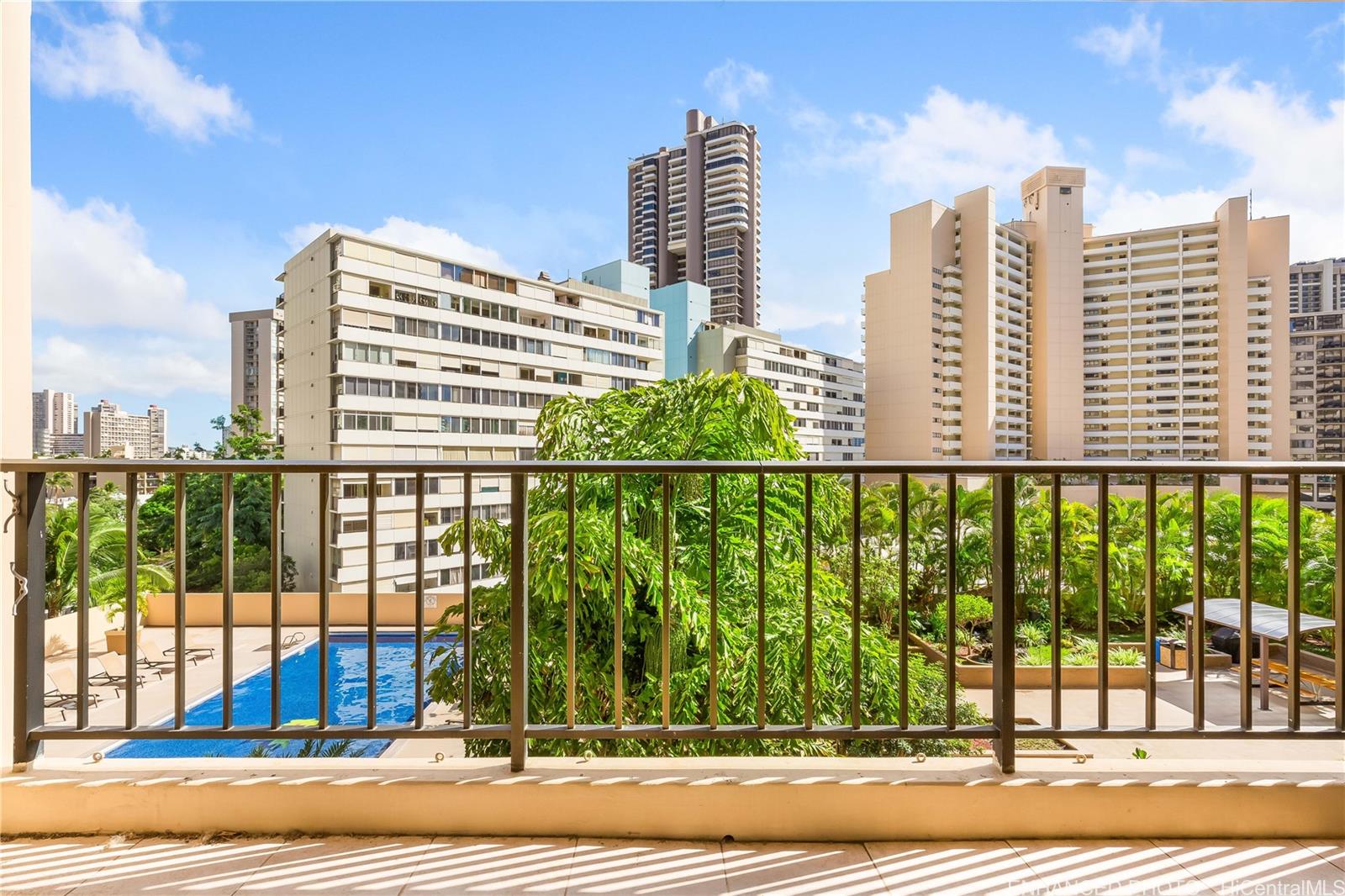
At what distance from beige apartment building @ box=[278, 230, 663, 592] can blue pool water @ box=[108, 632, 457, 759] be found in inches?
320

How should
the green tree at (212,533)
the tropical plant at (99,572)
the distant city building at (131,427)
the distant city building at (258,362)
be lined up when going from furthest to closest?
the distant city building at (258,362), the distant city building at (131,427), the green tree at (212,533), the tropical plant at (99,572)

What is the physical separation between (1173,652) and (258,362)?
37663mm

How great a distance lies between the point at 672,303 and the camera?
3559cm

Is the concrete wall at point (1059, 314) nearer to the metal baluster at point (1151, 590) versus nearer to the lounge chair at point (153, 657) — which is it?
the lounge chair at point (153, 657)

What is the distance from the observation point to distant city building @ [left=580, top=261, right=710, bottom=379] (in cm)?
3234

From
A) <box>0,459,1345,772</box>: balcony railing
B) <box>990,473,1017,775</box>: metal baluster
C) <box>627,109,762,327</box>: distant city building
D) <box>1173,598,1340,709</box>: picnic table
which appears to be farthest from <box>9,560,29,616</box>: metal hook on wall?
<box>627,109,762,327</box>: distant city building

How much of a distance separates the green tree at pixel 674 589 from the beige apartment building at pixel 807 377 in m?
26.0

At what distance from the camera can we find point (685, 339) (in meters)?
34.6

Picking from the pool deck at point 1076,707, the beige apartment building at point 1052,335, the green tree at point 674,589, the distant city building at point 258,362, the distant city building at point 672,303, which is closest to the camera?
the green tree at point 674,589

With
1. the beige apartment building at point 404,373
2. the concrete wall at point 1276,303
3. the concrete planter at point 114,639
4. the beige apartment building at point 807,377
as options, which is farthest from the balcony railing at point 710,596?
the concrete wall at point 1276,303

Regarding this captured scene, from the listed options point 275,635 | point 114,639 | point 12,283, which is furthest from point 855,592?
point 114,639

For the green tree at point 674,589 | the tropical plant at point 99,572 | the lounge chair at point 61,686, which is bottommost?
the lounge chair at point 61,686

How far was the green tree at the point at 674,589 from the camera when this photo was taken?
2971mm

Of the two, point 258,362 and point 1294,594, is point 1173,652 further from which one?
point 258,362
